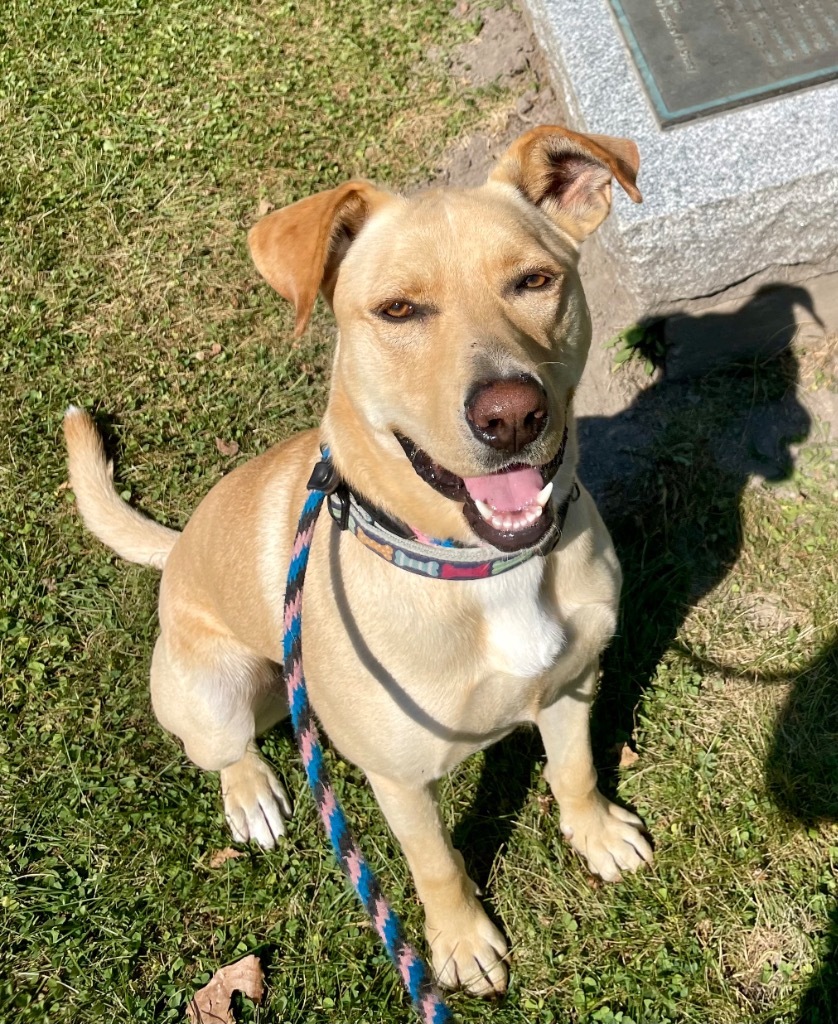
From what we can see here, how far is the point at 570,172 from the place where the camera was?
2656mm

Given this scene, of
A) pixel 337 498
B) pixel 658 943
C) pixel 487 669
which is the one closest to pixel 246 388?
pixel 337 498

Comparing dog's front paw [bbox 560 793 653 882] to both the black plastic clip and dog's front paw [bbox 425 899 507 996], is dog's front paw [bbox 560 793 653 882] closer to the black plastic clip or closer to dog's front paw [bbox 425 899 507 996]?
dog's front paw [bbox 425 899 507 996]

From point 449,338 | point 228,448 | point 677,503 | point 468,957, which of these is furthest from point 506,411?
point 228,448

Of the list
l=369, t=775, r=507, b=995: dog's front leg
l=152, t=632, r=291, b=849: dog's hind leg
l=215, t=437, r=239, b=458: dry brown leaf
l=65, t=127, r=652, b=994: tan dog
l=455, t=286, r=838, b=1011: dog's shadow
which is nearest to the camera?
l=65, t=127, r=652, b=994: tan dog

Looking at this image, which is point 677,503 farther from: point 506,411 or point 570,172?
point 506,411

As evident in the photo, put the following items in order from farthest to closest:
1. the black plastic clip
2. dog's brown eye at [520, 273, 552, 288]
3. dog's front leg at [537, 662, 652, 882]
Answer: dog's front leg at [537, 662, 652, 882] < the black plastic clip < dog's brown eye at [520, 273, 552, 288]

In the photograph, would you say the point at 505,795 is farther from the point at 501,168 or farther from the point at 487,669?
the point at 501,168

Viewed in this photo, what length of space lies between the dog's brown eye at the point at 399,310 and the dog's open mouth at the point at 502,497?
320mm

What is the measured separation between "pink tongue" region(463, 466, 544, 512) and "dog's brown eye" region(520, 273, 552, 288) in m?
0.49

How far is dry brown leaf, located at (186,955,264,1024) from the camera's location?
3.20 metres

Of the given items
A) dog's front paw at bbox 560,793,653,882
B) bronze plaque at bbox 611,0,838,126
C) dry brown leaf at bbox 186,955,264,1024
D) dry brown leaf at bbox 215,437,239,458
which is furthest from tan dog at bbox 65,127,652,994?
dry brown leaf at bbox 215,437,239,458

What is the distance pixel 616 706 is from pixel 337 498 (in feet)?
5.63

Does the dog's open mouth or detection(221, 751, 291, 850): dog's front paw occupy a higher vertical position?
the dog's open mouth

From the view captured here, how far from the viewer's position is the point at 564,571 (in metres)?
2.55
